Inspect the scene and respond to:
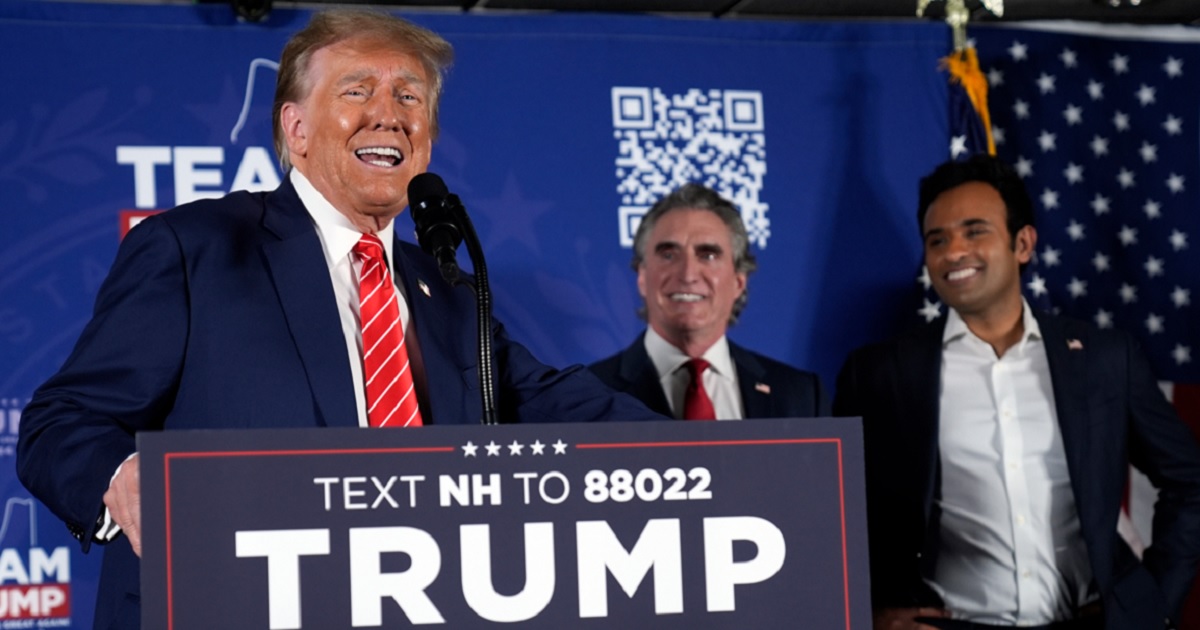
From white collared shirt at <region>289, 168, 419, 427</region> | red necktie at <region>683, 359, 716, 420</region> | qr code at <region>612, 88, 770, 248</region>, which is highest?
qr code at <region>612, 88, 770, 248</region>

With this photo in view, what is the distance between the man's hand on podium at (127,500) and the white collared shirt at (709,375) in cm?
226

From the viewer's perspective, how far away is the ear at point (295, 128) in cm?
207

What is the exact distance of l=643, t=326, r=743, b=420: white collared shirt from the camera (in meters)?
3.62

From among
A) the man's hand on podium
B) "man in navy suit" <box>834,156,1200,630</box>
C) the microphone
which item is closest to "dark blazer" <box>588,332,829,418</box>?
"man in navy suit" <box>834,156,1200,630</box>

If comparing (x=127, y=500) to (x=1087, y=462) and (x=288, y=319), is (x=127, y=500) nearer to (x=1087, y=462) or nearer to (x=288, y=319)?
(x=288, y=319)

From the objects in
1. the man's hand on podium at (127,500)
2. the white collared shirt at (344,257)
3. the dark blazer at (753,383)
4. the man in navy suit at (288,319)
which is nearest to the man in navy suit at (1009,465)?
the dark blazer at (753,383)

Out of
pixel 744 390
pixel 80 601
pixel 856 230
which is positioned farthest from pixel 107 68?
pixel 856 230

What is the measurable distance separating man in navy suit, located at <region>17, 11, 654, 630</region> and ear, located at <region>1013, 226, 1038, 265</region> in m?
2.10

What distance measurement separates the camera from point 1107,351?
3514mm

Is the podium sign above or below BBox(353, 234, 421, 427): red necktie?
below

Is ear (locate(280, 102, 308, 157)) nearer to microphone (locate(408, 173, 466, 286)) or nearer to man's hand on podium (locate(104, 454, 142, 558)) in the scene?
microphone (locate(408, 173, 466, 286))

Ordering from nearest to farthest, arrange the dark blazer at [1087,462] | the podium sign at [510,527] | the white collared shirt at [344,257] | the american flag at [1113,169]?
the podium sign at [510,527], the white collared shirt at [344,257], the dark blazer at [1087,462], the american flag at [1113,169]

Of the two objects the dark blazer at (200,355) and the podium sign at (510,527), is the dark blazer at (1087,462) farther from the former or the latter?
the podium sign at (510,527)

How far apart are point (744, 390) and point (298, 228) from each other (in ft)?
6.23
